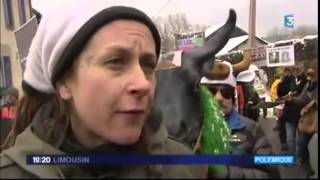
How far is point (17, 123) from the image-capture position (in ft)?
5.47

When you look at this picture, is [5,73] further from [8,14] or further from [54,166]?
[54,166]

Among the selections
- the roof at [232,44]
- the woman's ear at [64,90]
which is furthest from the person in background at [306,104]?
the woman's ear at [64,90]

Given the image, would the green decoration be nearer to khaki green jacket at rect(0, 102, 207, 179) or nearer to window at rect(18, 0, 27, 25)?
khaki green jacket at rect(0, 102, 207, 179)

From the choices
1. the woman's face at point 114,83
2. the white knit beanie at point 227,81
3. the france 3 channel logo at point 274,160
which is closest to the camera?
the woman's face at point 114,83

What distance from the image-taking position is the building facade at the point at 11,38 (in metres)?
1.67

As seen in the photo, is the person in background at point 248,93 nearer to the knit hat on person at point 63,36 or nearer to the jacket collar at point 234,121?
the jacket collar at point 234,121

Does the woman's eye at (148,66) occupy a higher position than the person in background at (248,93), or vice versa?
the woman's eye at (148,66)

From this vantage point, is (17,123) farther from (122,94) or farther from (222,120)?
(222,120)

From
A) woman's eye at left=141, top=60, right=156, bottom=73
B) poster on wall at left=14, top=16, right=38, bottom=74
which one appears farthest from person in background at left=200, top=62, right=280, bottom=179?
poster on wall at left=14, top=16, right=38, bottom=74

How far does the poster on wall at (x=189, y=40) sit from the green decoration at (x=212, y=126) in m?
0.15

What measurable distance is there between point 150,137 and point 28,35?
0.56 m

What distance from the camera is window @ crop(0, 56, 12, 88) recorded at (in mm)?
1671

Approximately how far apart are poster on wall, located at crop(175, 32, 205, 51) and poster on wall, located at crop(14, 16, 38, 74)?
51cm

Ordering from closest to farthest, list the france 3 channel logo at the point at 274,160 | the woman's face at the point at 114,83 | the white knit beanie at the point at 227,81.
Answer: the woman's face at the point at 114,83
the france 3 channel logo at the point at 274,160
the white knit beanie at the point at 227,81
